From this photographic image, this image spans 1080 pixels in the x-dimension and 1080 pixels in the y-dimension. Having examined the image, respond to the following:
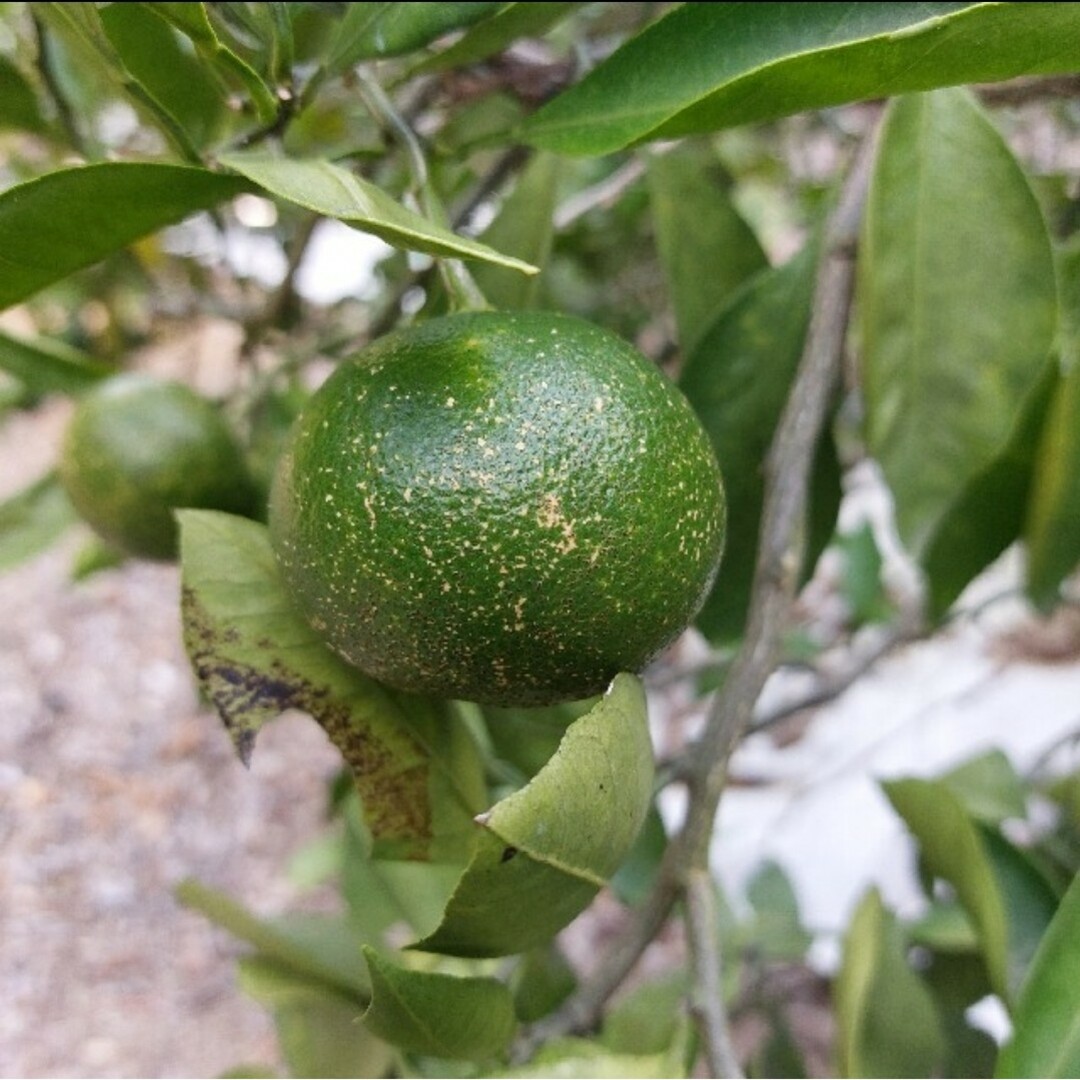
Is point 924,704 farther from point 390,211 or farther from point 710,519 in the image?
point 390,211

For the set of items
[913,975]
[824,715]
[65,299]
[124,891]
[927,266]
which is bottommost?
[124,891]

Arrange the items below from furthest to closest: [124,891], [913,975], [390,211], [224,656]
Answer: [124,891]
[913,975]
[224,656]
[390,211]

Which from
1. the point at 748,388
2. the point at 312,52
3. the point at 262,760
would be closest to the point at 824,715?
the point at 262,760

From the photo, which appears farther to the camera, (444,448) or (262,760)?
(262,760)

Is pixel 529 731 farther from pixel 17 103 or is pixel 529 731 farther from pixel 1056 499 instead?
pixel 17 103

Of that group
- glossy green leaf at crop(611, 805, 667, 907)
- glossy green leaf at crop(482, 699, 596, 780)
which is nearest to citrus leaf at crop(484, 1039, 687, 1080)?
glossy green leaf at crop(482, 699, 596, 780)
